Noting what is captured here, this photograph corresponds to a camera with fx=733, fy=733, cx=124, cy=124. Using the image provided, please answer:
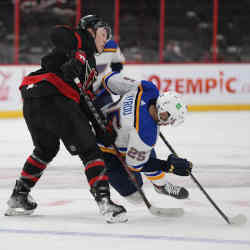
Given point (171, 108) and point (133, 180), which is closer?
point (171, 108)

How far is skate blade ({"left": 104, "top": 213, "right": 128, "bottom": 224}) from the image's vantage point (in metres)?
3.93

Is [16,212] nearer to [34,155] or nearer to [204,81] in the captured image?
[34,155]

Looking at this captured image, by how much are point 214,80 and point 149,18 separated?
1.40m

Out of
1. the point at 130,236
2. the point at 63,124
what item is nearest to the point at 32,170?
the point at 63,124

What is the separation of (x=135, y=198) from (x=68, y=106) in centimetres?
80

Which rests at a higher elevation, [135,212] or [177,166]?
[177,166]

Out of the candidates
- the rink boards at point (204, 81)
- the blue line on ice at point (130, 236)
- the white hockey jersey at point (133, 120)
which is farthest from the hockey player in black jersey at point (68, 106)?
the rink boards at point (204, 81)

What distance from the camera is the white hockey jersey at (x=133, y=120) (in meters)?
3.94

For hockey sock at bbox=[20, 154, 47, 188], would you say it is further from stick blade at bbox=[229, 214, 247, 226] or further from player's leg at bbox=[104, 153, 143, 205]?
stick blade at bbox=[229, 214, 247, 226]

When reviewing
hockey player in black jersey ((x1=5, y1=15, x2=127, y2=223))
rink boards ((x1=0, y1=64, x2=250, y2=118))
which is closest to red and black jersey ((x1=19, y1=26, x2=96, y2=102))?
hockey player in black jersey ((x1=5, y1=15, x2=127, y2=223))

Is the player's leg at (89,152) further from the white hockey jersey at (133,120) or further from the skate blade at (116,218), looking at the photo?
the white hockey jersey at (133,120)

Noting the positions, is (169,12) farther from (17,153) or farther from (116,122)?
(116,122)

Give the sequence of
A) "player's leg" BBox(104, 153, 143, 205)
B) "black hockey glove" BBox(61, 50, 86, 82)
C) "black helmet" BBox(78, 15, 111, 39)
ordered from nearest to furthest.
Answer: "black hockey glove" BBox(61, 50, 86, 82), "black helmet" BBox(78, 15, 111, 39), "player's leg" BBox(104, 153, 143, 205)

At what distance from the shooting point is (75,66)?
3.89m
